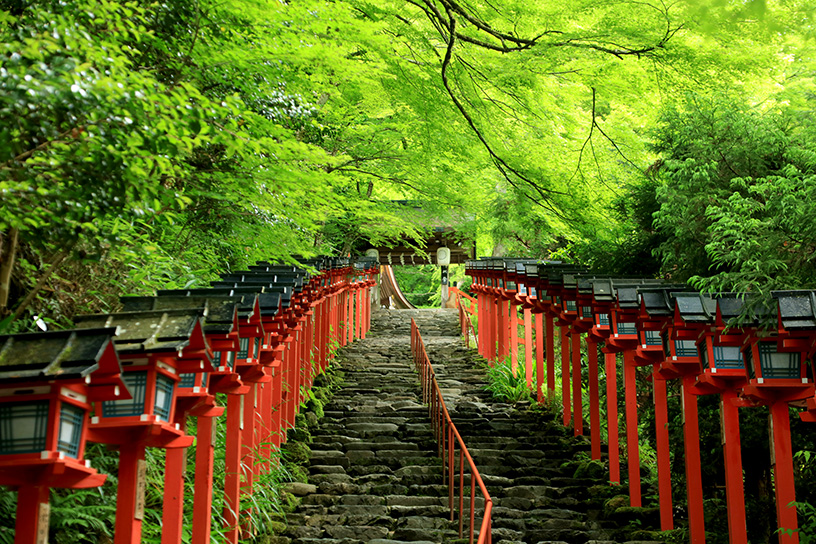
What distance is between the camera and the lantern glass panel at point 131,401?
381 centimetres

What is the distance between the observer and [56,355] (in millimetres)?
3168

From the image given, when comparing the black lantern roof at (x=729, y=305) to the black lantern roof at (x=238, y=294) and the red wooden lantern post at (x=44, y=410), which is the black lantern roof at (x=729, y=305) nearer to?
the black lantern roof at (x=238, y=294)

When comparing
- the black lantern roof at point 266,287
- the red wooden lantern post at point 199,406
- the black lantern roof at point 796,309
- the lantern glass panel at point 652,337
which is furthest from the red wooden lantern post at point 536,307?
the red wooden lantern post at point 199,406

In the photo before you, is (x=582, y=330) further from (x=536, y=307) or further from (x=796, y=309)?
(x=796, y=309)

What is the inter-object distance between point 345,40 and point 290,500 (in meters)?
5.92

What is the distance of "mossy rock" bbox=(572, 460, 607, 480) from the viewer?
1082cm

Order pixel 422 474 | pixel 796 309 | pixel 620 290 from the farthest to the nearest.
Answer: pixel 422 474, pixel 620 290, pixel 796 309

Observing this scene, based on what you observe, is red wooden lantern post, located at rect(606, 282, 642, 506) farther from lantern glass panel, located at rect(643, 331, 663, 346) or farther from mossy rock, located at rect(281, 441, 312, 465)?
mossy rock, located at rect(281, 441, 312, 465)

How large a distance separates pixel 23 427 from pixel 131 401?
80cm

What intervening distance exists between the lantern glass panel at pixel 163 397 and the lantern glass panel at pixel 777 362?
16.4ft

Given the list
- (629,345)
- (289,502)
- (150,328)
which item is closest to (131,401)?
(150,328)

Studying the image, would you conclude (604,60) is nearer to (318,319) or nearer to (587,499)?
(587,499)

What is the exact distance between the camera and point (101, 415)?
3.79 m

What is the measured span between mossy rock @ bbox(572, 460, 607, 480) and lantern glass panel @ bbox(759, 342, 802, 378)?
5152mm
